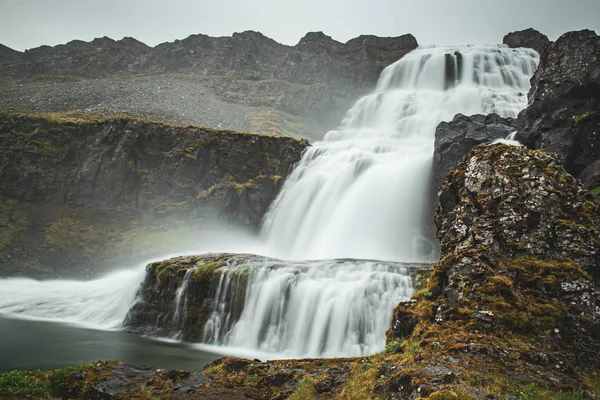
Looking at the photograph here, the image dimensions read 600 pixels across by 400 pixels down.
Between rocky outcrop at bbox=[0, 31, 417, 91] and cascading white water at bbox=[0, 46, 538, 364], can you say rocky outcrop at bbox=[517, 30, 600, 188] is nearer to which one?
cascading white water at bbox=[0, 46, 538, 364]

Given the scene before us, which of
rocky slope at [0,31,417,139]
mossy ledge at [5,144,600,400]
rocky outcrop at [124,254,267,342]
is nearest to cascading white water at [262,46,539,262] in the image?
rocky outcrop at [124,254,267,342]

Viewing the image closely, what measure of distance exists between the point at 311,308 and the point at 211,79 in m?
90.9

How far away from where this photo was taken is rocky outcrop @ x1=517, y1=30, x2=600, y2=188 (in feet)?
68.9

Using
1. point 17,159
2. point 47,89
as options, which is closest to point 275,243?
point 17,159

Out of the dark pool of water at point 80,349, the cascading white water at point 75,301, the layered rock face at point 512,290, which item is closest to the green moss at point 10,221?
the cascading white water at point 75,301

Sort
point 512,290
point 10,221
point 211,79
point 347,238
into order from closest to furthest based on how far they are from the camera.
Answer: point 512,290
point 347,238
point 10,221
point 211,79

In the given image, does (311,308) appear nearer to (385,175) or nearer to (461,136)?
(461,136)

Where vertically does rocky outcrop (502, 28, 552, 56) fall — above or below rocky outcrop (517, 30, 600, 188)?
above

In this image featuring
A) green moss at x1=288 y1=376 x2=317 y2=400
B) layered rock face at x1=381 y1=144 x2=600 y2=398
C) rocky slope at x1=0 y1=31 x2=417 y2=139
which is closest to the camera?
layered rock face at x1=381 y1=144 x2=600 y2=398

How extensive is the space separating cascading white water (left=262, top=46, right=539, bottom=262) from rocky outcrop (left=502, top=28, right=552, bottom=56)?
22.9 meters

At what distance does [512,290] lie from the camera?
7.59 m

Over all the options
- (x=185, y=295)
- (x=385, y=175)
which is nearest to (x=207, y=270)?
(x=185, y=295)

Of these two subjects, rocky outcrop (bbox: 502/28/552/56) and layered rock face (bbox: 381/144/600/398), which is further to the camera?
rocky outcrop (bbox: 502/28/552/56)

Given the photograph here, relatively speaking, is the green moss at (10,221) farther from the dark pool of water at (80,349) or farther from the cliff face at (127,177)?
the dark pool of water at (80,349)
